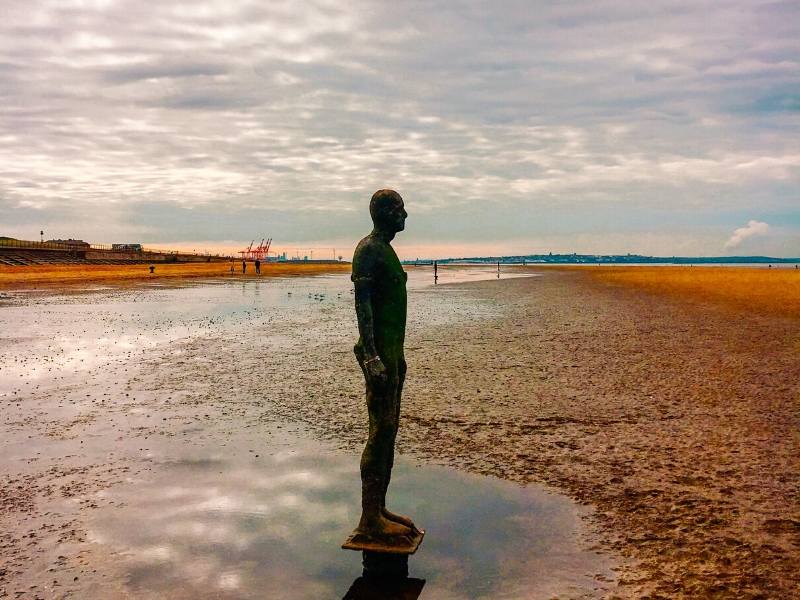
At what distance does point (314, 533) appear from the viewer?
5.76m

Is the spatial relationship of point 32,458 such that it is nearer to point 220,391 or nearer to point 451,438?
point 220,391

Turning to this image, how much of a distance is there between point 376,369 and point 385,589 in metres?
1.61

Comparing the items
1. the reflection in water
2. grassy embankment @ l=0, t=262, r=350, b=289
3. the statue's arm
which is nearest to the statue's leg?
the statue's arm

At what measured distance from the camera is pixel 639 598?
4559 millimetres

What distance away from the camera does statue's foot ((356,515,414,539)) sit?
5.15 metres

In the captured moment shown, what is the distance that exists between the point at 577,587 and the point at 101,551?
3788 mm

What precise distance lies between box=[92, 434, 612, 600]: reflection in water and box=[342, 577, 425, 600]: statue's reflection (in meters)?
0.02

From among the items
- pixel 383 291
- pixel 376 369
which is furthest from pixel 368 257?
pixel 376 369

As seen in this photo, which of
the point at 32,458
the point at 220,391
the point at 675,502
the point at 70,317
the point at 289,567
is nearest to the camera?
the point at 289,567

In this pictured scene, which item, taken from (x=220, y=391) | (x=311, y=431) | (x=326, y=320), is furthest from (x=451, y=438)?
(x=326, y=320)

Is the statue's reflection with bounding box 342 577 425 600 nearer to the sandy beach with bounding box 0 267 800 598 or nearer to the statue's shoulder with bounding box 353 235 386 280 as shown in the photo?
the sandy beach with bounding box 0 267 800 598

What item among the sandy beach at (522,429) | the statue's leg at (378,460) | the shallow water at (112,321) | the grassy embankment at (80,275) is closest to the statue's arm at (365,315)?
the statue's leg at (378,460)

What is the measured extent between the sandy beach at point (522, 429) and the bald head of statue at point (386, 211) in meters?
3.17

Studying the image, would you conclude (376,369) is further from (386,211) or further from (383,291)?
(386,211)
